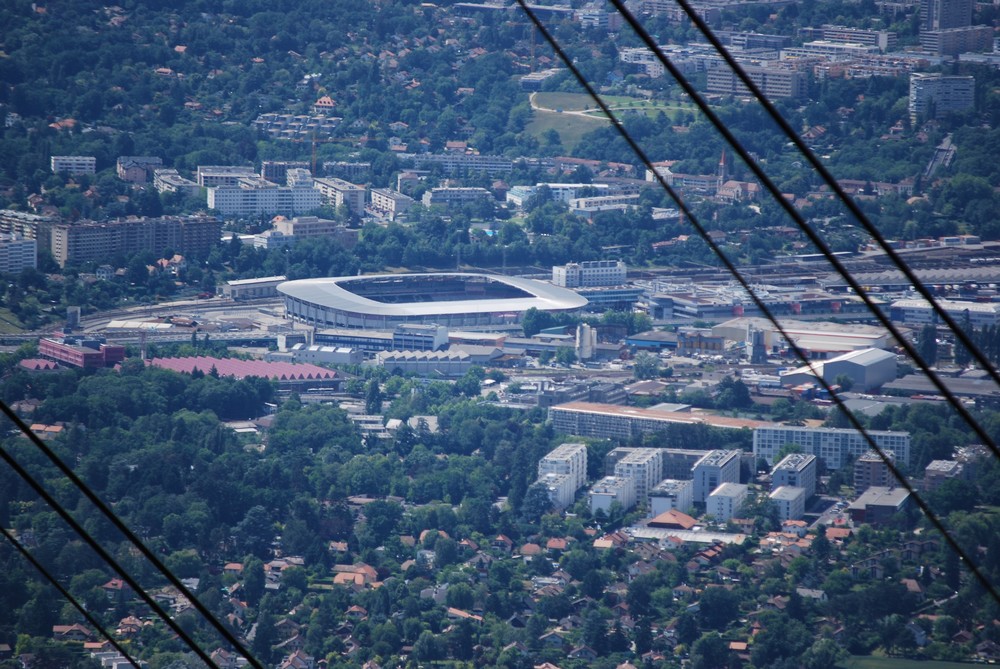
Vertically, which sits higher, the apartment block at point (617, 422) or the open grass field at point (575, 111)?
the open grass field at point (575, 111)

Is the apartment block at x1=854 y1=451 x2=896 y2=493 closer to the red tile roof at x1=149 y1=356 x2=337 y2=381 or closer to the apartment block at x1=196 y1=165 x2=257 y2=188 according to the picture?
the red tile roof at x1=149 y1=356 x2=337 y2=381

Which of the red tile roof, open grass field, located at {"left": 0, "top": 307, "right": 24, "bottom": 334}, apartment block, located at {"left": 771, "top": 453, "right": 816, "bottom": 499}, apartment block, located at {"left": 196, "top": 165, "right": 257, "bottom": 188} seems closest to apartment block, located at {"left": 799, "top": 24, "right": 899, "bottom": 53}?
apartment block, located at {"left": 196, "top": 165, "right": 257, "bottom": 188}

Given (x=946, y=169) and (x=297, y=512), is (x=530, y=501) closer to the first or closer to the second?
(x=297, y=512)

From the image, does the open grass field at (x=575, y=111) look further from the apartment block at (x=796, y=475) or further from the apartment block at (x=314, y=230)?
the apartment block at (x=796, y=475)

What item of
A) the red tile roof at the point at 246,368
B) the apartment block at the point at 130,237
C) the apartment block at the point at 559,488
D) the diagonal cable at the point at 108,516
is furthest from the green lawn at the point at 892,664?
the apartment block at the point at 130,237

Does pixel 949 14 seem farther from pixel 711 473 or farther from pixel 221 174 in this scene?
pixel 711 473

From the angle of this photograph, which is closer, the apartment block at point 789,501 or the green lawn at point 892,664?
the green lawn at point 892,664

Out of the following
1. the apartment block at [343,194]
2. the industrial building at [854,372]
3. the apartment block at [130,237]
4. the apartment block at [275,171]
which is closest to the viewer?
the industrial building at [854,372]
